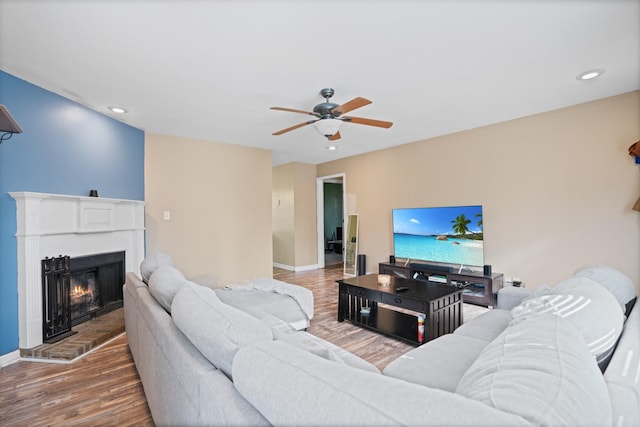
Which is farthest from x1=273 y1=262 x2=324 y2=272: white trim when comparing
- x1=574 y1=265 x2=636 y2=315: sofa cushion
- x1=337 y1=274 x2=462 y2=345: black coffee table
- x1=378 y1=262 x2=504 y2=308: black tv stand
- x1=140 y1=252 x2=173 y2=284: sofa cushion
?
x1=574 y1=265 x2=636 y2=315: sofa cushion

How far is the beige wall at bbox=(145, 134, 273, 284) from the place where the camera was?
14.2ft

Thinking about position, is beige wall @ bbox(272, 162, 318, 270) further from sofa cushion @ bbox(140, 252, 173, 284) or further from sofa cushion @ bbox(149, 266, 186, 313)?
sofa cushion @ bbox(149, 266, 186, 313)

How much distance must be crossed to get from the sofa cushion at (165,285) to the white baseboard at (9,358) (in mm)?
1742

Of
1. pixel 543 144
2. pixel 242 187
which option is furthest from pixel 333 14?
pixel 242 187

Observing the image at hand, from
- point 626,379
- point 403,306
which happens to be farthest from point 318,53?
point 626,379

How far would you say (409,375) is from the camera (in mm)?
1425

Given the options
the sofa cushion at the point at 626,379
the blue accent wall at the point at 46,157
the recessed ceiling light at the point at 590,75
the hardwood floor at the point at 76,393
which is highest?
the recessed ceiling light at the point at 590,75

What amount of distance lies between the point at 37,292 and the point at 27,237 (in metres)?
0.50

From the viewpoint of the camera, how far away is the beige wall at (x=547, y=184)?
320 cm

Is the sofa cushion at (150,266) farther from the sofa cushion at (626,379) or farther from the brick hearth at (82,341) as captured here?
the sofa cushion at (626,379)

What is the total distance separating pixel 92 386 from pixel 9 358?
106 centimetres

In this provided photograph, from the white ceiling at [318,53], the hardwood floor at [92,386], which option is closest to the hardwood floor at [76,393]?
the hardwood floor at [92,386]

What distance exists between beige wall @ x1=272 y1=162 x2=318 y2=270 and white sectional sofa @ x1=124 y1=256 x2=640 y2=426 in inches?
200

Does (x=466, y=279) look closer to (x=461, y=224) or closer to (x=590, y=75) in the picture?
(x=461, y=224)
